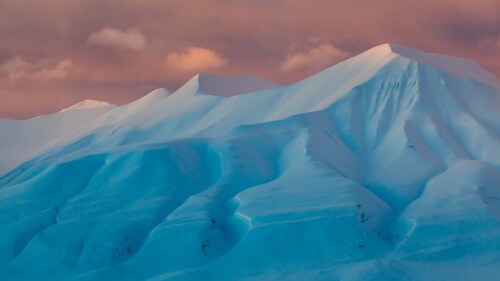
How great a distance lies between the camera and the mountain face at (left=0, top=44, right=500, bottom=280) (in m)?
43.2

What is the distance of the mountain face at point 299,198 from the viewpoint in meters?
43.2

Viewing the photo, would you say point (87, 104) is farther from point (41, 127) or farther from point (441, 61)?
point (441, 61)

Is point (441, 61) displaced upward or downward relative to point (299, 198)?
upward

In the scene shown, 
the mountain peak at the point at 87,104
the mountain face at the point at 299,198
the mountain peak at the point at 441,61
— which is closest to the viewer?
the mountain face at the point at 299,198

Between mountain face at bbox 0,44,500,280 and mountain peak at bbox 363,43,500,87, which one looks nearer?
mountain face at bbox 0,44,500,280

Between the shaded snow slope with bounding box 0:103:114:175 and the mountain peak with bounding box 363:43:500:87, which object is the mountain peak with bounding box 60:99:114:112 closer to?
the shaded snow slope with bounding box 0:103:114:175

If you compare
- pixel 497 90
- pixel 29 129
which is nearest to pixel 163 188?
pixel 497 90

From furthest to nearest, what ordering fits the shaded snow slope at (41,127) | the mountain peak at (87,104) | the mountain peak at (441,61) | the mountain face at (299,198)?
the mountain peak at (87,104) → the shaded snow slope at (41,127) → the mountain peak at (441,61) → the mountain face at (299,198)

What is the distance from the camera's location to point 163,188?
2076 inches

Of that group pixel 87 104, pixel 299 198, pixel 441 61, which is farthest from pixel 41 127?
pixel 299 198

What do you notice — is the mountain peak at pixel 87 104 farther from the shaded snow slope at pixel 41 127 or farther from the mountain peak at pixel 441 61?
the mountain peak at pixel 441 61

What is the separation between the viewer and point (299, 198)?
4844 centimetres

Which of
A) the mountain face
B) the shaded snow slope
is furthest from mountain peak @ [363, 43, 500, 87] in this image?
the shaded snow slope

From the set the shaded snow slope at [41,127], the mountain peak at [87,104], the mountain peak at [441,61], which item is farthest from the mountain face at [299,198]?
the mountain peak at [87,104]
